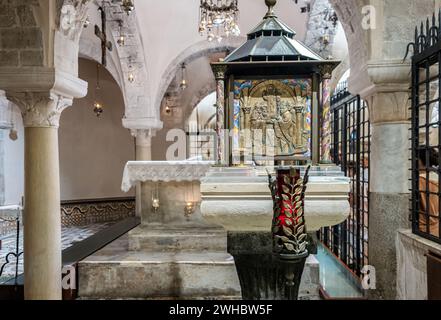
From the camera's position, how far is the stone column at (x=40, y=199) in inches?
160

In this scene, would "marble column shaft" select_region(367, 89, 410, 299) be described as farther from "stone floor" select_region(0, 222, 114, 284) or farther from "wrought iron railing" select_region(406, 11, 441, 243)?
"stone floor" select_region(0, 222, 114, 284)

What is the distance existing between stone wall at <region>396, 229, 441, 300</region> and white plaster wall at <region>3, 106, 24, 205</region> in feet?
34.5

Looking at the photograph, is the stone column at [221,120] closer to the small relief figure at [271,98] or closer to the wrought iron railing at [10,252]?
A: the small relief figure at [271,98]

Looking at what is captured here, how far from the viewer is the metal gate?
5.23 meters

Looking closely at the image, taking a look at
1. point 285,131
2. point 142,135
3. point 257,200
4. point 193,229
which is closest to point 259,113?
point 285,131

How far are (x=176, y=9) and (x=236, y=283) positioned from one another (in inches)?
A: 318

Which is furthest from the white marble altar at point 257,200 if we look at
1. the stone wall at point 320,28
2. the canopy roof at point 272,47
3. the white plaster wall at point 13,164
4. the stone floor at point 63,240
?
the white plaster wall at point 13,164

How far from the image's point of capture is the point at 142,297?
524 cm

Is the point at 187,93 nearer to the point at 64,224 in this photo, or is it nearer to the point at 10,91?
the point at 64,224

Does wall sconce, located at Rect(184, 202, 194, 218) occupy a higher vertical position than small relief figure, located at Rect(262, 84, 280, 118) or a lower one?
lower

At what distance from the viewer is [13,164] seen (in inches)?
437

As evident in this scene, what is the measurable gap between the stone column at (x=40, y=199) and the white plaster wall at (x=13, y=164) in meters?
7.44

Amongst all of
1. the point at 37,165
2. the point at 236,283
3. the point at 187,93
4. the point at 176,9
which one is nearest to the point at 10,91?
the point at 37,165

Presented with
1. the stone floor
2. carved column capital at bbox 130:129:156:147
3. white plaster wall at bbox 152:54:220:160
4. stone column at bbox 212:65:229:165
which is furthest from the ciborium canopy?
white plaster wall at bbox 152:54:220:160
